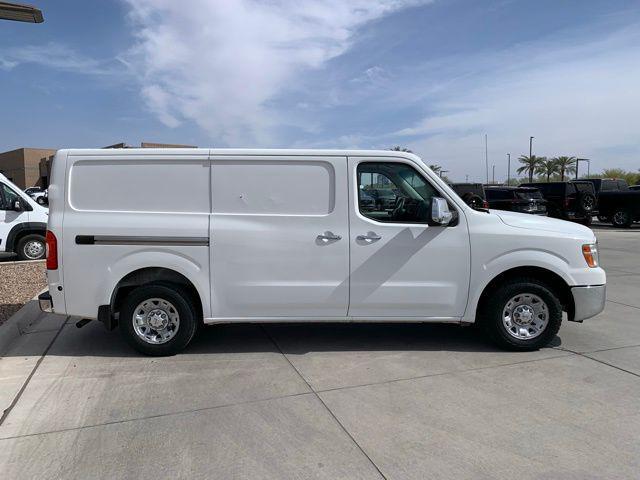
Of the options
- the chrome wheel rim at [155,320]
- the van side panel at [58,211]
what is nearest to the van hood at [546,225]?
the chrome wheel rim at [155,320]

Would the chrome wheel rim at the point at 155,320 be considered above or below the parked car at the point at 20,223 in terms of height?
below

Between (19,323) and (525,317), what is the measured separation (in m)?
5.62

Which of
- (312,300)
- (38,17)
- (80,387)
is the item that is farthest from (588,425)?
(38,17)

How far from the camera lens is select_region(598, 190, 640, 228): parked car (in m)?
19.5

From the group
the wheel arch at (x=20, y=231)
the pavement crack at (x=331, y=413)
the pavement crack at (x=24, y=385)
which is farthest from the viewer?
the wheel arch at (x=20, y=231)

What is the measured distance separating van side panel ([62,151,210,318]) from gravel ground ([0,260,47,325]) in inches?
82.0

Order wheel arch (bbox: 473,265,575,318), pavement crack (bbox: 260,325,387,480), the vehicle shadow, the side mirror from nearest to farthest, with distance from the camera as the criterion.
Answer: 1. pavement crack (bbox: 260,325,387,480)
2. the side mirror
3. wheel arch (bbox: 473,265,575,318)
4. the vehicle shadow

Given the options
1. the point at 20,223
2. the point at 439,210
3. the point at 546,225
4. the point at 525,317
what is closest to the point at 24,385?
the point at 439,210

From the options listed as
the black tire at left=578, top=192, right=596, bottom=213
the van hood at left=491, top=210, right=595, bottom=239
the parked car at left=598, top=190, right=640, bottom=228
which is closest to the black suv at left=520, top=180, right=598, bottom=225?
the black tire at left=578, top=192, right=596, bottom=213

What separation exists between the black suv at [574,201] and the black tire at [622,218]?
0.75m

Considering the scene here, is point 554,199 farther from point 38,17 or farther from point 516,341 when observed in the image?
point 38,17

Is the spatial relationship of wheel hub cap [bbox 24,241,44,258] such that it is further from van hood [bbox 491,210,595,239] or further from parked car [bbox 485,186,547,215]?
parked car [bbox 485,186,547,215]

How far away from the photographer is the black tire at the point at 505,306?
196 inches

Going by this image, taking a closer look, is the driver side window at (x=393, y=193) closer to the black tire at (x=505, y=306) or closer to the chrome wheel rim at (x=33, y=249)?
the black tire at (x=505, y=306)
